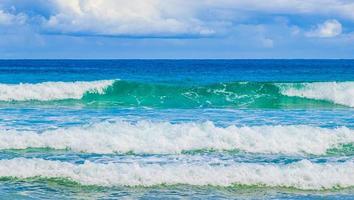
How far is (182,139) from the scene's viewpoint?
525 inches

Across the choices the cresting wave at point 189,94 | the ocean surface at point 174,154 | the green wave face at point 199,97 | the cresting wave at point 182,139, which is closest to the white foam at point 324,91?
the cresting wave at point 189,94

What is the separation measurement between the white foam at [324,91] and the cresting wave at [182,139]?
13296 mm

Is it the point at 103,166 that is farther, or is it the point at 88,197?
the point at 103,166

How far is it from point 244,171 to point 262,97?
17.6 metres

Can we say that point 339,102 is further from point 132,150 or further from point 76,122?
point 132,150

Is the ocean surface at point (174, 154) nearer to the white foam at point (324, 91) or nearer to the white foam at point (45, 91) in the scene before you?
the white foam at point (45, 91)

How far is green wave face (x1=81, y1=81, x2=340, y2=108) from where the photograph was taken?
25562mm

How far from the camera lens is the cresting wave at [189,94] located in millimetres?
26062

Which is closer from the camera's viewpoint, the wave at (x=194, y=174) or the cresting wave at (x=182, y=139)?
the wave at (x=194, y=174)

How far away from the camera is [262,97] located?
27484 mm

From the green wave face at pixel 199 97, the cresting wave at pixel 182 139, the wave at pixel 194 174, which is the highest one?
the green wave face at pixel 199 97

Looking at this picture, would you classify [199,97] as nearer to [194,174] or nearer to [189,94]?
[189,94]

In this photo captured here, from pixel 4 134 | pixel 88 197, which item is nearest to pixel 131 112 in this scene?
pixel 4 134

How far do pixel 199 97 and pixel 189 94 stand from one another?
2.86 ft
